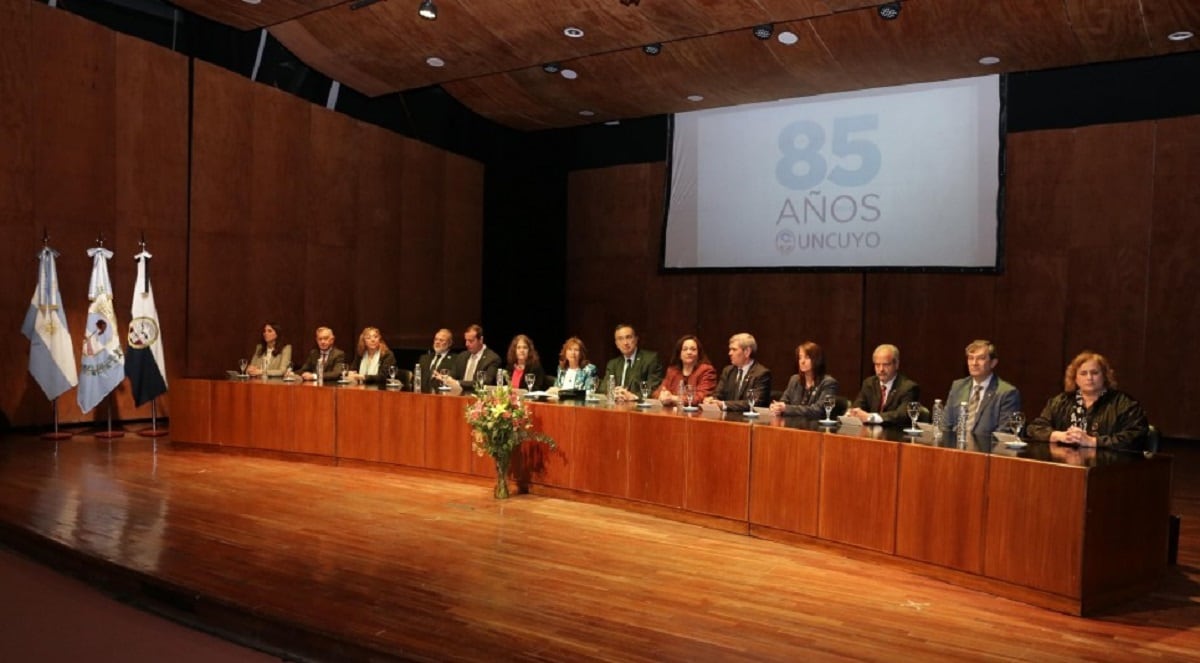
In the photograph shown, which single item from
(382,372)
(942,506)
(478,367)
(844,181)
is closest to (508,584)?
(942,506)

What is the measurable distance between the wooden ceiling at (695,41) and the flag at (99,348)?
2742 mm

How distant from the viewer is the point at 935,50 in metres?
8.36

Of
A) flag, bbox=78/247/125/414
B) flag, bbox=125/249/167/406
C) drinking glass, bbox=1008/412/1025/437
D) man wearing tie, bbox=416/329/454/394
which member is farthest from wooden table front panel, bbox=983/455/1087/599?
flag, bbox=78/247/125/414

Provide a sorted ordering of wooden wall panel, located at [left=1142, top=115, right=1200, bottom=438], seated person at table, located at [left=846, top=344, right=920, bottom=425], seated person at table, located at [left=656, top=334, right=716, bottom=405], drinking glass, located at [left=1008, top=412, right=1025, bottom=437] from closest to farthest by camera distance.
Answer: drinking glass, located at [left=1008, top=412, right=1025, bottom=437] → seated person at table, located at [left=846, top=344, right=920, bottom=425] → seated person at table, located at [left=656, top=334, right=716, bottom=405] → wooden wall panel, located at [left=1142, top=115, right=1200, bottom=438]

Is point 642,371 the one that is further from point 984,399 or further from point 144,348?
point 144,348

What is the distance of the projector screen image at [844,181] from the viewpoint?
922 centimetres

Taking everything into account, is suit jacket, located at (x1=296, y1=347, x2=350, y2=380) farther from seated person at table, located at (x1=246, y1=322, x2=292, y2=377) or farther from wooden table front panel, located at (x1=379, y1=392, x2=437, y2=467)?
wooden table front panel, located at (x1=379, y1=392, x2=437, y2=467)

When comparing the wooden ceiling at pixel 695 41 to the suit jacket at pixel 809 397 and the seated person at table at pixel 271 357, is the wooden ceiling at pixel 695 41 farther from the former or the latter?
the suit jacket at pixel 809 397

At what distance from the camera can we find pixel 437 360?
7504 mm

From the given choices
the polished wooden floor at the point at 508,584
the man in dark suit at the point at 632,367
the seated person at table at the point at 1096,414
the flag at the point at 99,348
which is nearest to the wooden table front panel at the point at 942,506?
the polished wooden floor at the point at 508,584

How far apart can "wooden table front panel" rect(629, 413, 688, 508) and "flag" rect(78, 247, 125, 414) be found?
487 centimetres

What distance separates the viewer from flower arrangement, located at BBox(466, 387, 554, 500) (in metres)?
5.71

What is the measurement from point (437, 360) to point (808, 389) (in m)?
3.27

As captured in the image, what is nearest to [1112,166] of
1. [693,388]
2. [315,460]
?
[693,388]
